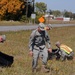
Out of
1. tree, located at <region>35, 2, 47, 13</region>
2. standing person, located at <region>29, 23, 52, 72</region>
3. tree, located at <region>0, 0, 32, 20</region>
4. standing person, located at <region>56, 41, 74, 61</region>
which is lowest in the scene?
tree, located at <region>35, 2, 47, 13</region>

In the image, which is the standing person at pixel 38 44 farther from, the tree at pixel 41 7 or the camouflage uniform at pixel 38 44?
the tree at pixel 41 7

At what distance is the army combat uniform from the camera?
10529mm

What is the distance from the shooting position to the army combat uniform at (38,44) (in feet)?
34.5

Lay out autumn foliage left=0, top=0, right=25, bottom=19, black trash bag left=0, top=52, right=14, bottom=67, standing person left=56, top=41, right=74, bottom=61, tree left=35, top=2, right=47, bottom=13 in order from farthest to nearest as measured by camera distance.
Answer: tree left=35, top=2, right=47, bottom=13
autumn foliage left=0, top=0, right=25, bottom=19
standing person left=56, top=41, right=74, bottom=61
black trash bag left=0, top=52, right=14, bottom=67

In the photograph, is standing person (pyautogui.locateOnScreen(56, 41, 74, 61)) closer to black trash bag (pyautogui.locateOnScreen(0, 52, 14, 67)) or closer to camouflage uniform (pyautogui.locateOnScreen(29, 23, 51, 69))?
black trash bag (pyautogui.locateOnScreen(0, 52, 14, 67))

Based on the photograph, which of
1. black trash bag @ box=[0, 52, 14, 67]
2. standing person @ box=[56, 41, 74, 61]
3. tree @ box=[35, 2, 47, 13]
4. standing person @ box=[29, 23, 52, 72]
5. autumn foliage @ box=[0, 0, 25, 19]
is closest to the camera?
standing person @ box=[29, 23, 52, 72]

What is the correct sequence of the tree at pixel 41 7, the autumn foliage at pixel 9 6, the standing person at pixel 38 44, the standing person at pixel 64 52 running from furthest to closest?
the tree at pixel 41 7 < the autumn foliage at pixel 9 6 < the standing person at pixel 64 52 < the standing person at pixel 38 44

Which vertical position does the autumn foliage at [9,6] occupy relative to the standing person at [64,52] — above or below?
below

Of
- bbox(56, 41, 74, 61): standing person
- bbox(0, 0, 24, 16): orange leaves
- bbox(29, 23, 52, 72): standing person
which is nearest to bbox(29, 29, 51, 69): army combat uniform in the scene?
bbox(29, 23, 52, 72): standing person

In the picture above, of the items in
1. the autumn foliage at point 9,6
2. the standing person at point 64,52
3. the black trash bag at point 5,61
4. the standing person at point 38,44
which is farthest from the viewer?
the autumn foliage at point 9,6

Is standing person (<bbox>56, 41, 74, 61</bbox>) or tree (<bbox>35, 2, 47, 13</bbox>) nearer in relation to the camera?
standing person (<bbox>56, 41, 74, 61</bbox>)

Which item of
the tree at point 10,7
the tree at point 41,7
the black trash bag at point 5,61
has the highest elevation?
the black trash bag at point 5,61

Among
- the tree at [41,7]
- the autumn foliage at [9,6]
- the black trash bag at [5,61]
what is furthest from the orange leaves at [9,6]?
the tree at [41,7]

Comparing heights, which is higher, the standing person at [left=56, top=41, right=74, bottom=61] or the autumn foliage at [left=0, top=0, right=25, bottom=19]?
the standing person at [left=56, top=41, right=74, bottom=61]
